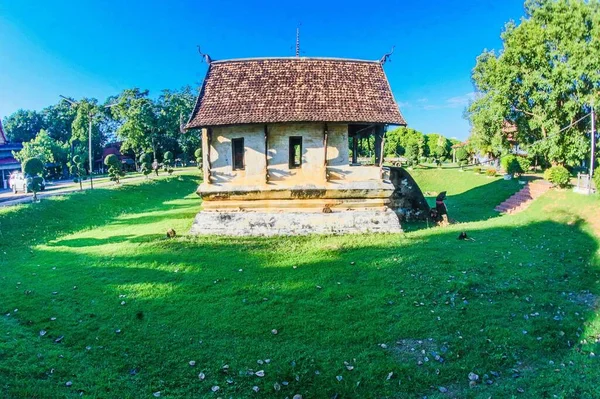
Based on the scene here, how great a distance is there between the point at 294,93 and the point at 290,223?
4940 millimetres

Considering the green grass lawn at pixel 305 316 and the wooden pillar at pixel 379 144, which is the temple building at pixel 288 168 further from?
the green grass lawn at pixel 305 316

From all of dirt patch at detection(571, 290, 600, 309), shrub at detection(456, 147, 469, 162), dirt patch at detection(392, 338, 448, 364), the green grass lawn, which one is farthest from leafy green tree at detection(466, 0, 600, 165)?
shrub at detection(456, 147, 469, 162)

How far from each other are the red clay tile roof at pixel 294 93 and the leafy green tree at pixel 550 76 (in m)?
12.6

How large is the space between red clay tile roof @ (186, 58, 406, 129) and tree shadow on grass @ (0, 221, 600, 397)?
480 centimetres

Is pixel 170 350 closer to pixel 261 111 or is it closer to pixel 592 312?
pixel 592 312

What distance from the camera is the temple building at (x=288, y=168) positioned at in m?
14.0

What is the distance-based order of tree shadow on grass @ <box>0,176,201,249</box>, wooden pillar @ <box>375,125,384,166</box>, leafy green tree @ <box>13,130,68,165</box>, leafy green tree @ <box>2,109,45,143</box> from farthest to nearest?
leafy green tree @ <box>2,109,45,143</box>, leafy green tree @ <box>13,130,68,165</box>, tree shadow on grass @ <box>0,176,201,249</box>, wooden pillar @ <box>375,125,384,166</box>

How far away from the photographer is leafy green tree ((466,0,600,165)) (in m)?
20.8

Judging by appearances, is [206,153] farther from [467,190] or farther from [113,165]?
[467,190]

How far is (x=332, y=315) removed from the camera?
7.46 m

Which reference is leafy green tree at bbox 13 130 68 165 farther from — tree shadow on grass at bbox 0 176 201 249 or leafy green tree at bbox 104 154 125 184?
tree shadow on grass at bbox 0 176 201 249

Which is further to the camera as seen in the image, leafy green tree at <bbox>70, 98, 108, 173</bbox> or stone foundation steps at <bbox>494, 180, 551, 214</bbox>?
leafy green tree at <bbox>70, 98, 108, 173</bbox>

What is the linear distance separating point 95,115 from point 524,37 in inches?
1821

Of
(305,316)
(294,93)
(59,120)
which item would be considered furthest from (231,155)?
(59,120)
